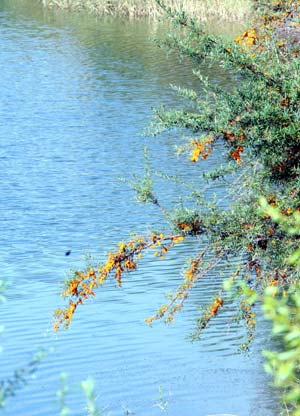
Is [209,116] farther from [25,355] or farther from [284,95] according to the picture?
[25,355]

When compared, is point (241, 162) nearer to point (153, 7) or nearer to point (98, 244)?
point (98, 244)

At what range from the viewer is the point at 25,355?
812 cm

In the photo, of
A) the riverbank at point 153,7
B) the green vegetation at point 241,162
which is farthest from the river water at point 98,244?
the riverbank at point 153,7

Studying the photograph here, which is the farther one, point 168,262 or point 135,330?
point 168,262

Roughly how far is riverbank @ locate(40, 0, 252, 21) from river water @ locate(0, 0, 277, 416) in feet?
9.31

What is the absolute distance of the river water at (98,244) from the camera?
25.5 ft

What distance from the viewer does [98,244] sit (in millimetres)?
11477

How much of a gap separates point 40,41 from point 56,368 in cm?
2002

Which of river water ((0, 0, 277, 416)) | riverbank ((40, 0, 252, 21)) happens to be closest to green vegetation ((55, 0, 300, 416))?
river water ((0, 0, 277, 416))

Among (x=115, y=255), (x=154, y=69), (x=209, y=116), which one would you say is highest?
(x=209, y=116)

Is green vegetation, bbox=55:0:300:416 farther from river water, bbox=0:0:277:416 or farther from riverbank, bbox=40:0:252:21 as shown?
riverbank, bbox=40:0:252:21

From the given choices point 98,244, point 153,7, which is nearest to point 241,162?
point 98,244

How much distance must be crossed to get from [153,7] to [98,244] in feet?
63.7

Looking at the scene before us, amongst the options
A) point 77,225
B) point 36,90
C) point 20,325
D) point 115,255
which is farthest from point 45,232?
point 36,90
